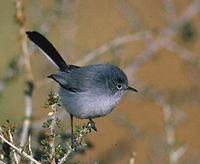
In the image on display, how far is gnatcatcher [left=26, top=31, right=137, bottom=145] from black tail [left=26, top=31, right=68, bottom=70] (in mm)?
39

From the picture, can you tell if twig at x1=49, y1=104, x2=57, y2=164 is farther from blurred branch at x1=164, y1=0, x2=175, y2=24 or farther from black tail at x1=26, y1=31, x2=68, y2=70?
blurred branch at x1=164, y1=0, x2=175, y2=24

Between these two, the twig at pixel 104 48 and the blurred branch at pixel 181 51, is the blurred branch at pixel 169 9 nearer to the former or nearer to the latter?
the blurred branch at pixel 181 51

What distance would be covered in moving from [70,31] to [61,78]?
51.9 inches

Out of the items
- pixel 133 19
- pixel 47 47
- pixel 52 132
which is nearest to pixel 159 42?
pixel 133 19

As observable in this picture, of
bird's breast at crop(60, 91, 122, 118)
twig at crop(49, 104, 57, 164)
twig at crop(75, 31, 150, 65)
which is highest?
twig at crop(75, 31, 150, 65)

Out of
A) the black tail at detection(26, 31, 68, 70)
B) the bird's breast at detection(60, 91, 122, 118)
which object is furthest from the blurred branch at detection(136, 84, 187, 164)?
the black tail at detection(26, 31, 68, 70)

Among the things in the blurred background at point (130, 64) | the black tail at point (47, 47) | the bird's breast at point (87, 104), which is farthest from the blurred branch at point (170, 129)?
the black tail at point (47, 47)

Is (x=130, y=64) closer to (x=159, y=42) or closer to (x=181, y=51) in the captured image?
(x=159, y=42)

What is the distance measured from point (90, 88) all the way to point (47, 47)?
425 mm

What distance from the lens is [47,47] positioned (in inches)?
157

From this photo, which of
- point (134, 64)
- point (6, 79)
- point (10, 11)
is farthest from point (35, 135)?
point (10, 11)

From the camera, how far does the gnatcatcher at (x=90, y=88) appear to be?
11.9 feet

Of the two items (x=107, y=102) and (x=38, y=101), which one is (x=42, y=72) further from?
(x=107, y=102)

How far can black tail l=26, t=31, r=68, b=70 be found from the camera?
390cm
